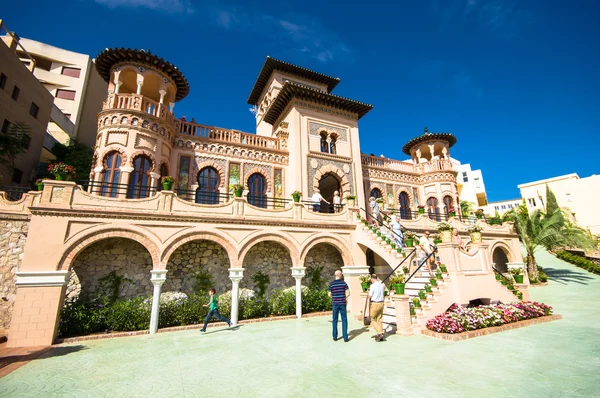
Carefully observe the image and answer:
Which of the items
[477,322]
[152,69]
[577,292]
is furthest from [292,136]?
[577,292]

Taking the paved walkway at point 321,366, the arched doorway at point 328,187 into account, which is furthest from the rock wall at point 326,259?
the paved walkway at point 321,366

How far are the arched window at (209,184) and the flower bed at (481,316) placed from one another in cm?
1215

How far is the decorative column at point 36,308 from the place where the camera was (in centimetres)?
862

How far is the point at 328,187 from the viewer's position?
2112cm

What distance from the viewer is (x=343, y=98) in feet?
62.2

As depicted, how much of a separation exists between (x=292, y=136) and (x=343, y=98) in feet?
15.0

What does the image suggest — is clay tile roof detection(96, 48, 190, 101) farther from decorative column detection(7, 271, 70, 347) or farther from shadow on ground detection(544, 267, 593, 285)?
shadow on ground detection(544, 267, 593, 285)

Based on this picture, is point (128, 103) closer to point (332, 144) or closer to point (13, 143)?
point (13, 143)

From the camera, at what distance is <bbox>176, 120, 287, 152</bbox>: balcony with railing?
1658cm

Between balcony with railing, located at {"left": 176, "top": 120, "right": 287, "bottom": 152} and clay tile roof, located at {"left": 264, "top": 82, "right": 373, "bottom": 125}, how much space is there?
2647 mm

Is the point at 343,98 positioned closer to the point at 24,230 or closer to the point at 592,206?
the point at 24,230

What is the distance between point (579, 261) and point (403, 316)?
84.2 feet

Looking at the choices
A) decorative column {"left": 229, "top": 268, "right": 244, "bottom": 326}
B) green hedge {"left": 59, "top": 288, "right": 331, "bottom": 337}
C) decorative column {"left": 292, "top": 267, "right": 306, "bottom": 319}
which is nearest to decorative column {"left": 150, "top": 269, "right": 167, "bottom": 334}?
green hedge {"left": 59, "top": 288, "right": 331, "bottom": 337}

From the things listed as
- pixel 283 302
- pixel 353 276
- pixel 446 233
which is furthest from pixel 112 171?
pixel 446 233
